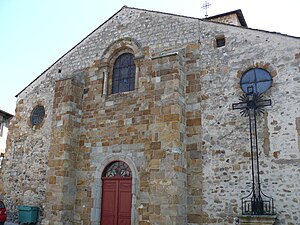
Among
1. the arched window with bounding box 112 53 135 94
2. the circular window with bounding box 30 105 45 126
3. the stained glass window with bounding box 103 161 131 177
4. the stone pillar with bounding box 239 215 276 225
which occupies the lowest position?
the stone pillar with bounding box 239 215 276 225

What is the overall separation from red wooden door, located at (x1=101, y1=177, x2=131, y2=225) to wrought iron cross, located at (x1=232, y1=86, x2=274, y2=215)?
351 centimetres

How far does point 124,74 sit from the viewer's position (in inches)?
456

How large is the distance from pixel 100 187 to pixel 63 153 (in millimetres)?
1680

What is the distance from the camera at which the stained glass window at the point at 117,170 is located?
1051 centimetres

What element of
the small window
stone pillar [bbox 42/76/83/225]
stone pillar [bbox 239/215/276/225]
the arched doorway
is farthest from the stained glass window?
the small window

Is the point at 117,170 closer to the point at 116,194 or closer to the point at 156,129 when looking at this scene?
the point at 116,194

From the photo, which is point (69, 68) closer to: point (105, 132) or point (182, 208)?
point (105, 132)

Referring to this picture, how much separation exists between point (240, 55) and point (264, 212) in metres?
4.24

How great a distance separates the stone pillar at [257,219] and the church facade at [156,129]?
50 cm

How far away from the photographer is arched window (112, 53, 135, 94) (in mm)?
11344

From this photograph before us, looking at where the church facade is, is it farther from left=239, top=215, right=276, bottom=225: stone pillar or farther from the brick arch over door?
left=239, top=215, right=276, bottom=225: stone pillar

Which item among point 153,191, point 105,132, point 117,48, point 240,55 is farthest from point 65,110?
point 240,55

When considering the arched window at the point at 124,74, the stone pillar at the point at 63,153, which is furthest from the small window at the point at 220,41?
the stone pillar at the point at 63,153

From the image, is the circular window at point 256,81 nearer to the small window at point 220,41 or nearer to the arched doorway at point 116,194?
the small window at point 220,41
